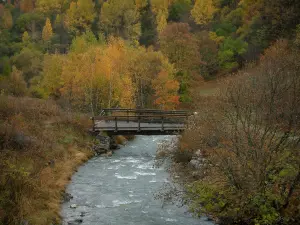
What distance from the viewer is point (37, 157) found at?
21.2m

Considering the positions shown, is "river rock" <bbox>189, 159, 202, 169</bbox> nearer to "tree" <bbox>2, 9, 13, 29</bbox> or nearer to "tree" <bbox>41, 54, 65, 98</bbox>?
"tree" <bbox>41, 54, 65, 98</bbox>

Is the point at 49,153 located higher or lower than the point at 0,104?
lower

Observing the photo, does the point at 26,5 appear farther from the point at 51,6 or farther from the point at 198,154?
the point at 198,154

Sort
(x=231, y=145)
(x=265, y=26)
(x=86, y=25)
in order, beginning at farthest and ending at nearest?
(x=86, y=25)
(x=265, y=26)
(x=231, y=145)

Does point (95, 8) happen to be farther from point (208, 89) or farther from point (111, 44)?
point (111, 44)

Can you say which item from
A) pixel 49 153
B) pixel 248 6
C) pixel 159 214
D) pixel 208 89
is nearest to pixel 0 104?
pixel 49 153

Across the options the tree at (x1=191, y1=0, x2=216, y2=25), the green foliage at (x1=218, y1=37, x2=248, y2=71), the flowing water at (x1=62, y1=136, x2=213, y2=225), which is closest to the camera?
the flowing water at (x1=62, y1=136, x2=213, y2=225)

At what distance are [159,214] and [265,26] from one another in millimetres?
45844

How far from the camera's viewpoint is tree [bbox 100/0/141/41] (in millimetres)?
81969

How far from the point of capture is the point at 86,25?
289ft

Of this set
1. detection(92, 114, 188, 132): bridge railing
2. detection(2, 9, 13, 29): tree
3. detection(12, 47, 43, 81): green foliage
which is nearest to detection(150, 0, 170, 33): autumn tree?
detection(12, 47, 43, 81): green foliage

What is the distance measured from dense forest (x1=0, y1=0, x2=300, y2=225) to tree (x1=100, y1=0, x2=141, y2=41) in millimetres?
257

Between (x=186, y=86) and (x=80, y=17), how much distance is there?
50.9 meters

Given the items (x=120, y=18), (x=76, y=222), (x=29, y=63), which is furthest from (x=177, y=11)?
(x=76, y=222)
